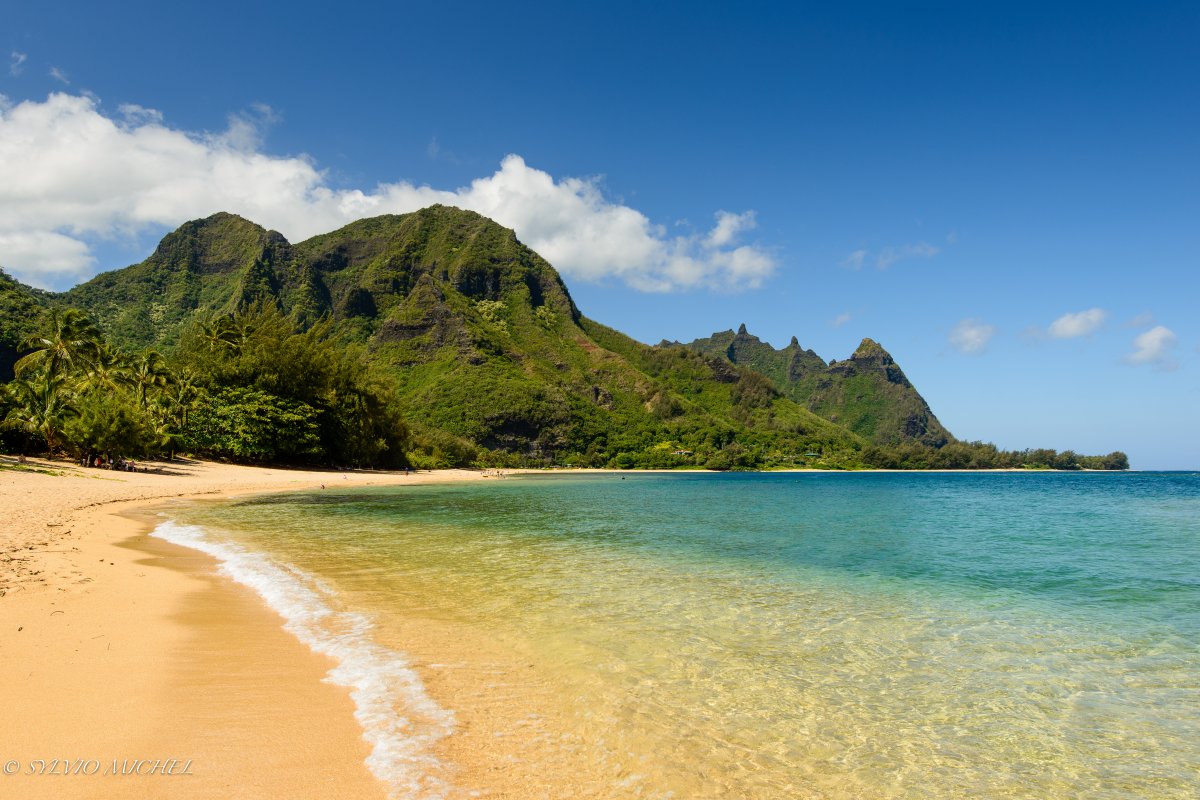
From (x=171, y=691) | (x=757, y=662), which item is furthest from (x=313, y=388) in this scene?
(x=757, y=662)

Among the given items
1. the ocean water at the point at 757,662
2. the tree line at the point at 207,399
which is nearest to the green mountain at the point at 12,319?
the tree line at the point at 207,399

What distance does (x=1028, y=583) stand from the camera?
14875 millimetres

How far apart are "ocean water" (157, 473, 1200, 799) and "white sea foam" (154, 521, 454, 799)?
0.03m

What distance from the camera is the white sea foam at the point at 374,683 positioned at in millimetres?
5073

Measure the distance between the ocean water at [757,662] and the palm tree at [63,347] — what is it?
137 ft

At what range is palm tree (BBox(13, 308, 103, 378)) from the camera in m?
47.3

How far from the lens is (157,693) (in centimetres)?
628

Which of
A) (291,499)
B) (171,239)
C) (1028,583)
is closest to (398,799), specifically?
(1028,583)

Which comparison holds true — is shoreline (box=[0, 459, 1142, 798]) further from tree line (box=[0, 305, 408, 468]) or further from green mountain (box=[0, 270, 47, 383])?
green mountain (box=[0, 270, 47, 383])

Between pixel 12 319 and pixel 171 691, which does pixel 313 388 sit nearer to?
pixel 12 319

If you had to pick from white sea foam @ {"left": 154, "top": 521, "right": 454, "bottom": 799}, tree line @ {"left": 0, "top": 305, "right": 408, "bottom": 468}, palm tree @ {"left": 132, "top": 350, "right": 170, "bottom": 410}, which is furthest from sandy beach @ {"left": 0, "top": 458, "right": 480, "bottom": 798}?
palm tree @ {"left": 132, "top": 350, "right": 170, "bottom": 410}

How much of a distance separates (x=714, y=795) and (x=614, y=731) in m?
1.36

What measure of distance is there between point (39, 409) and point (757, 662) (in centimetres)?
→ 5259

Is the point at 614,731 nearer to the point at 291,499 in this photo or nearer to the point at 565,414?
the point at 291,499
